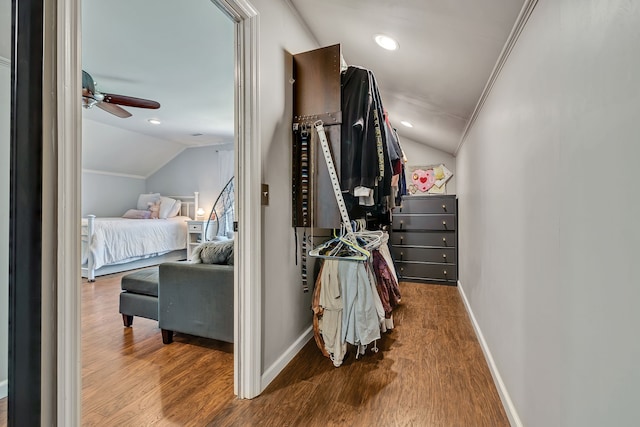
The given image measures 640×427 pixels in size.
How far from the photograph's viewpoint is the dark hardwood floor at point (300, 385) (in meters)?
1.34

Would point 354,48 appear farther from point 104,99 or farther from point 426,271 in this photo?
point 426,271

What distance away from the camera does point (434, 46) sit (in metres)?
1.55

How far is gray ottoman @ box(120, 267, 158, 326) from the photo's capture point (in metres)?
2.22

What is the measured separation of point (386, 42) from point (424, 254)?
2.82m

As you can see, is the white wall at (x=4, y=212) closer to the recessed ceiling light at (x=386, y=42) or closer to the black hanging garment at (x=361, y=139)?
the black hanging garment at (x=361, y=139)

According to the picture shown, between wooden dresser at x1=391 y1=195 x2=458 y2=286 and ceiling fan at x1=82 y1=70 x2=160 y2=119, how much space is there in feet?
10.6

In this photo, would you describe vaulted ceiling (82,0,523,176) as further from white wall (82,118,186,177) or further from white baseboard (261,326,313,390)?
white baseboard (261,326,313,390)

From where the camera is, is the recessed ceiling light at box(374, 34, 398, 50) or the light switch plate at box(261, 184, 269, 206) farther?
the recessed ceiling light at box(374, 34, 398, 50)

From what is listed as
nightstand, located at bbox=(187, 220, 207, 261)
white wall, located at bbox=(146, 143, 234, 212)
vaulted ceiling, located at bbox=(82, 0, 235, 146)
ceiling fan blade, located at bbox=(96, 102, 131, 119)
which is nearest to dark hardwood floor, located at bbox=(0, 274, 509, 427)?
ceiling fan blade, located at bbox=(96, 102, 131, 119)

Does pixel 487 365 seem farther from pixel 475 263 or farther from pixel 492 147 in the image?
pixel 492 147

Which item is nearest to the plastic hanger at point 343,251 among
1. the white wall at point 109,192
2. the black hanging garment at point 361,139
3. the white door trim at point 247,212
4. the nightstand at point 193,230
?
the black hanging garment at point 361,139

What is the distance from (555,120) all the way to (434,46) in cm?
90

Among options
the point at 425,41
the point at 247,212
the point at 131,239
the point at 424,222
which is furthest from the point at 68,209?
the point at 131,239

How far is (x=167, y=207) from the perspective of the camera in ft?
19.3
